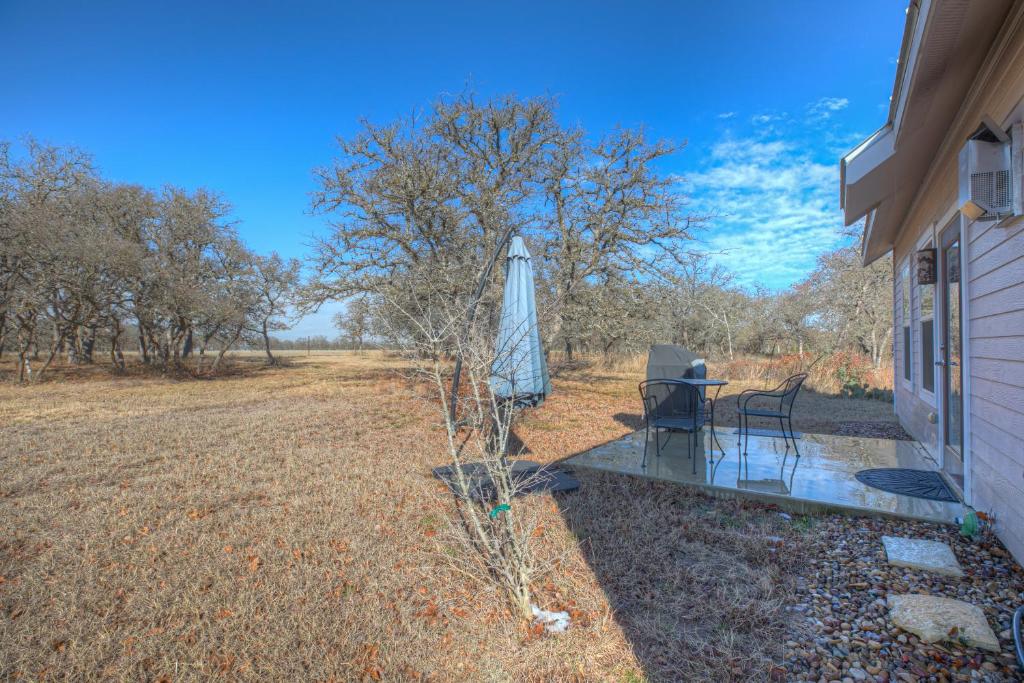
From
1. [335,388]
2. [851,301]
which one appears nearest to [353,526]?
[335,388]

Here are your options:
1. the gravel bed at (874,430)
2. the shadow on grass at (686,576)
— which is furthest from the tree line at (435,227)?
the shadow on grass at (686,576)

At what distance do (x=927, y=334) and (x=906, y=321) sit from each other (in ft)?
5.31

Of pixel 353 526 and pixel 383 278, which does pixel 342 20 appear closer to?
pixel 383 278

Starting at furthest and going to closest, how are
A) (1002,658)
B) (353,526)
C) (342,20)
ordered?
(342,20)
(353,526)
(1002,658)

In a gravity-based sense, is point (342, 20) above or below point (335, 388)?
above

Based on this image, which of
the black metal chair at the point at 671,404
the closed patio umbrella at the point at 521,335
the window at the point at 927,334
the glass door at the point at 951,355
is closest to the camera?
the glass door at the point at 951,355

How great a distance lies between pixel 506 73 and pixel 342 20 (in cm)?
354

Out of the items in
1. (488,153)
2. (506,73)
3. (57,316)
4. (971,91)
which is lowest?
(57,316)

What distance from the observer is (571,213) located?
1047cm

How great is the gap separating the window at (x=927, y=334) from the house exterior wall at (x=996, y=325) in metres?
1.28

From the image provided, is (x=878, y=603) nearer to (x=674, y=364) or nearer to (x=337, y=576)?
(x=337, y=576)

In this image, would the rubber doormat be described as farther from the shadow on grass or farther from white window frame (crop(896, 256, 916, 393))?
white window frame (crop(896, 256, 916, 393))

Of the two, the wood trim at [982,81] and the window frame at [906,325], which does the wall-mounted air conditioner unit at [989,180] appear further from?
the window frame at [906,325]

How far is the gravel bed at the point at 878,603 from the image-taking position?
67.7 inches
